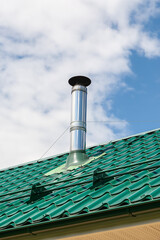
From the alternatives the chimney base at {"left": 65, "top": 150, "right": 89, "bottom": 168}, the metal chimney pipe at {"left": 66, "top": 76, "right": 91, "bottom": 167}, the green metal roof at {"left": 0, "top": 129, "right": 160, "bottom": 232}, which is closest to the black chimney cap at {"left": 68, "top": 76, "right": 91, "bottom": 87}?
the metal chimney pipe at {"left": 66, "top": 76, "right": 91, "bottom": 167}

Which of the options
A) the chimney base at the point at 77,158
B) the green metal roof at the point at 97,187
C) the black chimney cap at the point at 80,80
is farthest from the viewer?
the black chimney cap at the point at 80,80

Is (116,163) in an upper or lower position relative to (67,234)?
upper

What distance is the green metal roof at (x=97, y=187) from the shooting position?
6137 millimetres

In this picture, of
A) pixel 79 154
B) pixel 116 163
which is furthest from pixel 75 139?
pixel 116 163

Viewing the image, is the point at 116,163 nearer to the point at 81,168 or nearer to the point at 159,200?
the point at 81,168

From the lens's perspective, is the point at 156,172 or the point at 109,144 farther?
the point at 109,144

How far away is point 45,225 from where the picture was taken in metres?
6.30

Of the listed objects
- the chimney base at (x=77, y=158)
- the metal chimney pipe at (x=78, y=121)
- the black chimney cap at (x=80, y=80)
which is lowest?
the chimney base at (x=77, y=158)

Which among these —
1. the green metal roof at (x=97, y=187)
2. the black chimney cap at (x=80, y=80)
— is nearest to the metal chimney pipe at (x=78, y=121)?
the black chimney cap at (x=80, y=80)

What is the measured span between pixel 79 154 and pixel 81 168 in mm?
891

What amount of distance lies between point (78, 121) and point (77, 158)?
4.22ft

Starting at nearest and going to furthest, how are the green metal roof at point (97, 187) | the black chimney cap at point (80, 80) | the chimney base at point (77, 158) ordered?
the green metal roof at point (97, 187) → the chimney base at point (77, 158) → the black chimney cap at point (80, 80)

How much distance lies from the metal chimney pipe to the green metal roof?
0.41 metres

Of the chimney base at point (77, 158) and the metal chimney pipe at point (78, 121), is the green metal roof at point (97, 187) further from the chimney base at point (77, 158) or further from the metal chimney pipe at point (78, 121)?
the metal chimney pipe at point (78, 121)
